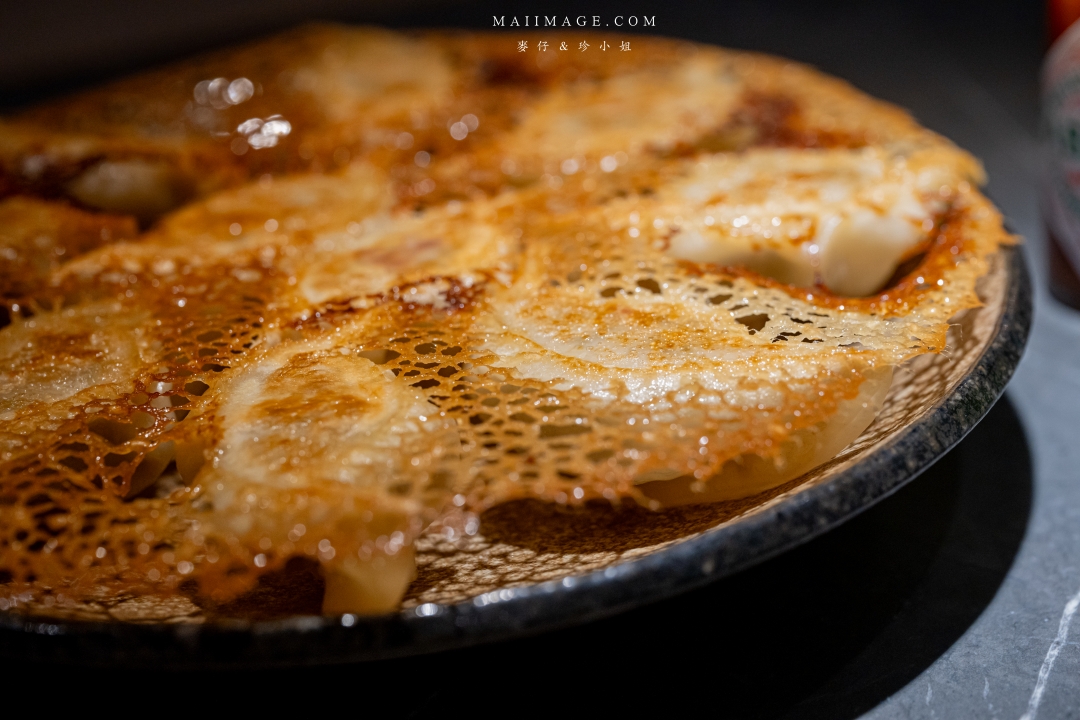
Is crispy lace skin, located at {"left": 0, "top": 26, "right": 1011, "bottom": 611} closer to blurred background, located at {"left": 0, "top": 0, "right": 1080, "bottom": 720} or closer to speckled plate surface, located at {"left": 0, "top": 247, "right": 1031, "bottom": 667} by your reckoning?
speckled plate surface, located at {"left": 0, "top": 247, "right": 1031, "bottom": 667}

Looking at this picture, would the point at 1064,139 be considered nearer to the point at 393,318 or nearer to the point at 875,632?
the point at 875,632

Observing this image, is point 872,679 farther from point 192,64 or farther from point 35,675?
point 192,64

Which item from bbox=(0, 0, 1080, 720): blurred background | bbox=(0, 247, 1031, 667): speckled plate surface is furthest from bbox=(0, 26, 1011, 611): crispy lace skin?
bbox=(0, 0, 1080, 720): blurred background

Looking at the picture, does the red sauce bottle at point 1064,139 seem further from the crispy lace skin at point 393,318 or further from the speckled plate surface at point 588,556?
the speckled plate surface at point 588,556

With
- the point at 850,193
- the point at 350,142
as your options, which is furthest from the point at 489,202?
the point at 850,193

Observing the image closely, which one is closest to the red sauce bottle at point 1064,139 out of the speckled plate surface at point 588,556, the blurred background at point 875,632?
the blurred background at point 875,632

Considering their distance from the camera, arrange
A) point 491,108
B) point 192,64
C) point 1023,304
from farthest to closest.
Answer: point 192,64 < point 491,108 < point 1023,304
